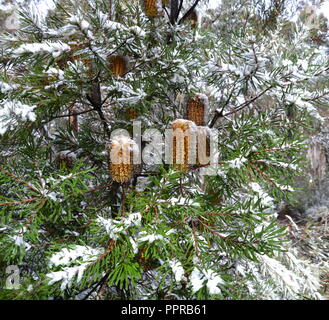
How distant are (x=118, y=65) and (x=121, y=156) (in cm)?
29

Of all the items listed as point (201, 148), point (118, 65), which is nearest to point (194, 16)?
point (118, 65)

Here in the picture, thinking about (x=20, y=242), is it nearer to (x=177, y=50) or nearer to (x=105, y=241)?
(x=105, y=241)

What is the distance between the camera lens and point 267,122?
0.78m

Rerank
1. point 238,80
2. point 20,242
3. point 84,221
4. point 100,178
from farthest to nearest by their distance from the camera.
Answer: point 100,178, point 84,221, point 238,80, point 20,242

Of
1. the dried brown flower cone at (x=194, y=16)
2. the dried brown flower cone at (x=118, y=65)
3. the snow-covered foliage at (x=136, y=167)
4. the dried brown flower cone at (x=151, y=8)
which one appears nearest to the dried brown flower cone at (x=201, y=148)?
the snow-covered foliage at (x=136, y=167)

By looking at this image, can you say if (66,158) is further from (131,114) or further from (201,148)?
(201,148)

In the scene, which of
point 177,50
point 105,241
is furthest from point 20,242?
point 177,50

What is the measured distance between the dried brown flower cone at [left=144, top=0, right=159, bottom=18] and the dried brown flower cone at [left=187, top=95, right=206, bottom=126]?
0.93ft

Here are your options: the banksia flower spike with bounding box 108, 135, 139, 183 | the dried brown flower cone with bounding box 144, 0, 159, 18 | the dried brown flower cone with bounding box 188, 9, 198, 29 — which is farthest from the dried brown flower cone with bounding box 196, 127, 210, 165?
the dried brown flower cone with bounding box 188, 9, 198, 29

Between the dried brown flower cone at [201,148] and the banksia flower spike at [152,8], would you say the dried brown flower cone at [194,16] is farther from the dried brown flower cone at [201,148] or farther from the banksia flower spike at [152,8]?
the dried brown flower cone at [201,148]

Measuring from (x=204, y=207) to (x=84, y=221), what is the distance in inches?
12.8

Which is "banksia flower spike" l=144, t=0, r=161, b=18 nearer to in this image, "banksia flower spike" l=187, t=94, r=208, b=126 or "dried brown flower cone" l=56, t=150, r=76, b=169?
"banksia flower spike" l=187, t=94, r=208, b=126

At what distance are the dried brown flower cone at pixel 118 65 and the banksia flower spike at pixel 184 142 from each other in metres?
0.26

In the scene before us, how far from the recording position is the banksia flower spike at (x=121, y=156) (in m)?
0.57
